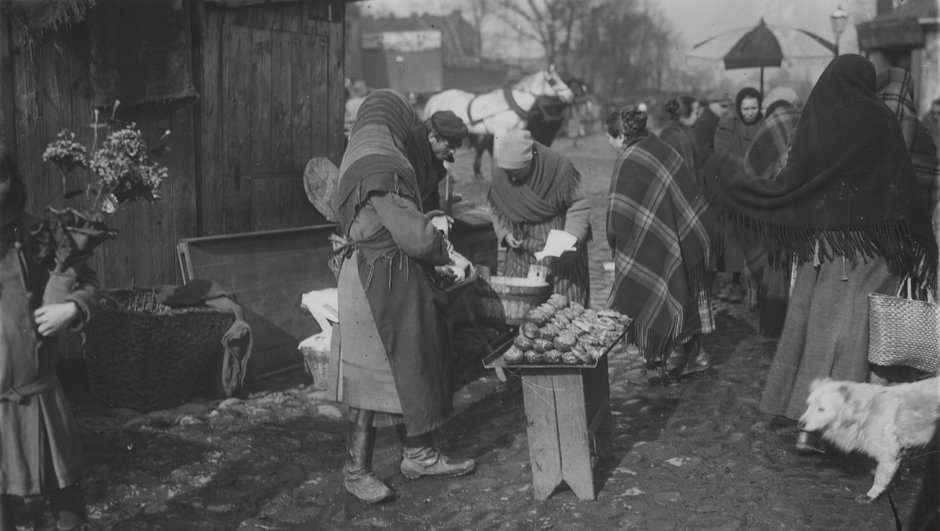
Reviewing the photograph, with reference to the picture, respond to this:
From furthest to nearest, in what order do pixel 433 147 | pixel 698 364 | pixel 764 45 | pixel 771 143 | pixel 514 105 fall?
pixel 514 105 < pixel 764 45 < pixel 771 143 < pixel 698 364 < pixel 433 147

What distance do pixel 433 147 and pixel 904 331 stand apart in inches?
119

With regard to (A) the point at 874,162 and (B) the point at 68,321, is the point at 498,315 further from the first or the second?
(B) the point at 68,321

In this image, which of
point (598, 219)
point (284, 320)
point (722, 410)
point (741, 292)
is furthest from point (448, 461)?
point (598, 219)

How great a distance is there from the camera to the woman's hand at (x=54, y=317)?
353cm

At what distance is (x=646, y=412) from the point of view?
21.4 ft

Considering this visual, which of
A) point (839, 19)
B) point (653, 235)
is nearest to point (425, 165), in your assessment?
point (653, 235)

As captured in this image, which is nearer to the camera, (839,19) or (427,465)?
(427,465)

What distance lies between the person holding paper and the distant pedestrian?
3.70m

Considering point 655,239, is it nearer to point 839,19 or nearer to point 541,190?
point 541,190

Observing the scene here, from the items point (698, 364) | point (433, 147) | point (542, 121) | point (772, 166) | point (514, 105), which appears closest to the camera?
point (433, 147)

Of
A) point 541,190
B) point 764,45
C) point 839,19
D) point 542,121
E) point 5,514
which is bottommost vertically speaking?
point 5,514

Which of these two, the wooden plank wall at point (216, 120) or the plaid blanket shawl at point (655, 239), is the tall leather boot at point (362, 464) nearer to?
the plaid blanket shawl at point (655, 239)

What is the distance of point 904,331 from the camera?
15.9ft

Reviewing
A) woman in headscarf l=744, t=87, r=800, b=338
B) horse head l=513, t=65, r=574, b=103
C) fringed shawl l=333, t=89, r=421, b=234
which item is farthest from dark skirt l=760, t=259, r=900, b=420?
horse head l=513, t=65, r=574, b=103
